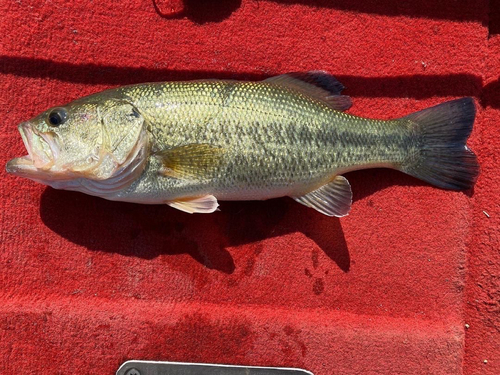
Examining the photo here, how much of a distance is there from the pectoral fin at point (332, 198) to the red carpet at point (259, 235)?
165mm

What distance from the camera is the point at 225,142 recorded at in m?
1.85

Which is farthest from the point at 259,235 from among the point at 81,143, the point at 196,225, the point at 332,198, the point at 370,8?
the point at 370,8

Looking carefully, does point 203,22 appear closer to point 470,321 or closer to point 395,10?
point 395,10

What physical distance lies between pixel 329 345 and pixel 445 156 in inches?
48.5

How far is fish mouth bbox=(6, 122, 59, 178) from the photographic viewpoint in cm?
177

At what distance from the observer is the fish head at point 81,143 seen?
1.77 metres

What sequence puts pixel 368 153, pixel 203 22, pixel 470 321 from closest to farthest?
pixel 368 153
pixel 203 22
pixel 470 321

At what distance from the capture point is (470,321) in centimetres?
234

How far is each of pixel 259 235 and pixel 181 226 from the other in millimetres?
439

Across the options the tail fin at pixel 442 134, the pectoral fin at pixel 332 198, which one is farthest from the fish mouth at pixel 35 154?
the tail fin at pixel 442 134

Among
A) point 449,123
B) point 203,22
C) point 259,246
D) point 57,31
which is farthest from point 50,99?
point 449,123

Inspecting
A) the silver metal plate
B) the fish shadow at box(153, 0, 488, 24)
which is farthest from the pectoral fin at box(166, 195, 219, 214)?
the fish shadow at box(153, 0, 488, 24)

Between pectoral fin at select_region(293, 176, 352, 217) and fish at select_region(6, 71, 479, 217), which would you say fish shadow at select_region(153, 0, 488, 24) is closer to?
fish at select_region(6, 71, 479, 217)

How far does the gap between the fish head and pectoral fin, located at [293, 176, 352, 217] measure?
2.98 feet
